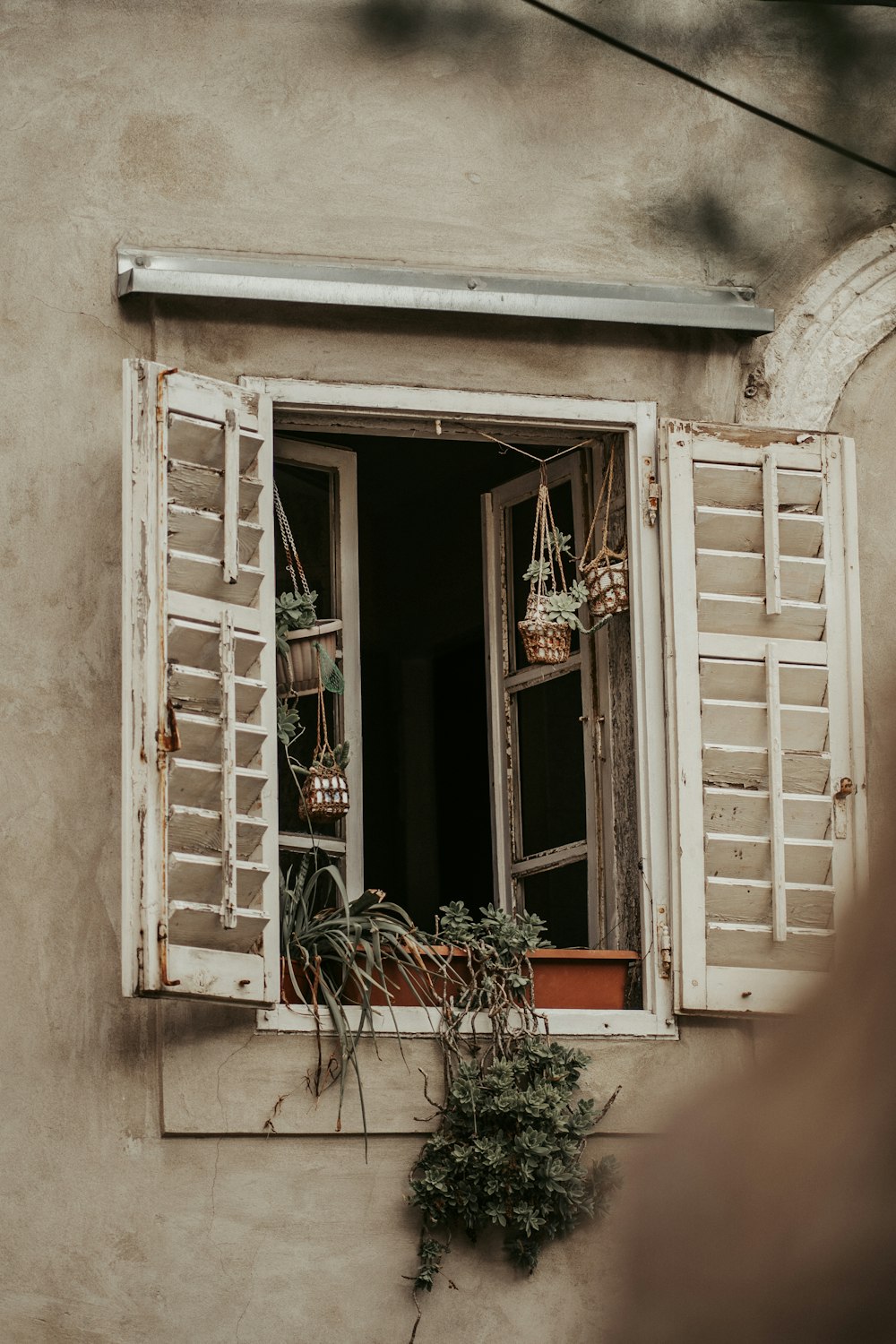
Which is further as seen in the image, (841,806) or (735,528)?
(735,528)

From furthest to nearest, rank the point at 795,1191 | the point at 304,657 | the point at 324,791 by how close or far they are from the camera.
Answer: the point at 304,657
the point at 324,791
the point at 795,1191

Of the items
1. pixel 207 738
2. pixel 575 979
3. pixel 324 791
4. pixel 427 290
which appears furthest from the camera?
pixel 427 290

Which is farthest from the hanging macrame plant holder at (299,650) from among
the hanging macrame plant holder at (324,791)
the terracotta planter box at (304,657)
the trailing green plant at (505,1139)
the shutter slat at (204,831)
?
the trailing green plant at (505,1139)

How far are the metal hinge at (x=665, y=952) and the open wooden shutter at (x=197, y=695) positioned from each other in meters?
1.04

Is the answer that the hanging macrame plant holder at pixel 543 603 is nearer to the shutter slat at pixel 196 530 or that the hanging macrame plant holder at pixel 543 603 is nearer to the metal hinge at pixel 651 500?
the metal hinge at pixel 651 500

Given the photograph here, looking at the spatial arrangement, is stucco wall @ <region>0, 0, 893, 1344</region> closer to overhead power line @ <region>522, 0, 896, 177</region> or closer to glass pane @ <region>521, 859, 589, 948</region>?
overhead power line @ <region>522, 0, 896, 177</region>

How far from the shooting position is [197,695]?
4.60 meters

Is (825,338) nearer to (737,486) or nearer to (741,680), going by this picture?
(737,486)

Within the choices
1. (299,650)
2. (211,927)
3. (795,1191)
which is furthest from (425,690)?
(795,1191)

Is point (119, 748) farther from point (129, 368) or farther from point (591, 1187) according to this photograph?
point (591, 1187)

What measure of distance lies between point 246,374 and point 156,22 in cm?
105

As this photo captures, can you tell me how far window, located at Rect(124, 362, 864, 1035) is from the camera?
4.50 meters

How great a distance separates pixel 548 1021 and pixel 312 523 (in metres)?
1.63

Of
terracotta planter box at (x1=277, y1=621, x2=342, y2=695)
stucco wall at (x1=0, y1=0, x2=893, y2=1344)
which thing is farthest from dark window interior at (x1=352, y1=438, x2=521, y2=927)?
terracotta planter box at (x1=277, y1=621, x2=342, y2=695)
